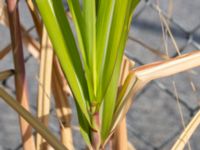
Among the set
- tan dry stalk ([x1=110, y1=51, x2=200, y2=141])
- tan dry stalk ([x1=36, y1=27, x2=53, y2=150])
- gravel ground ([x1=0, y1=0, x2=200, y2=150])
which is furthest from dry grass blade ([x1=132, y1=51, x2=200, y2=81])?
gravel ground ([x1=0, y1=0, x2=200, y2=150])

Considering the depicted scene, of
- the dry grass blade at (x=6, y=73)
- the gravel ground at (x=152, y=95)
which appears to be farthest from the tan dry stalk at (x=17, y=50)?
the gravel ground at (x=152, y=95)

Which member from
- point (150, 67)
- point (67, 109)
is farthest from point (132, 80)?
point (67, 109)

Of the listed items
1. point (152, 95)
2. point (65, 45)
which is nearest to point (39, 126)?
point (65, 45)

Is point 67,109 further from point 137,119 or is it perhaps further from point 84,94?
point 137,119

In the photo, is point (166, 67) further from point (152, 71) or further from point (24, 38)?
point (24, 38)

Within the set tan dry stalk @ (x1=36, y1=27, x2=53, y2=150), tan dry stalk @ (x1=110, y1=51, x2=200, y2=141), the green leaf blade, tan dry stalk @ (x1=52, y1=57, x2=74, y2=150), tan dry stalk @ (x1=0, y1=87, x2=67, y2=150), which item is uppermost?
the green leaf blade

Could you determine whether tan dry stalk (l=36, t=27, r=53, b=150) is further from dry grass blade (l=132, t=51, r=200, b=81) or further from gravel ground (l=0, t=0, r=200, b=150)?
gravel ground (l=0, t=0, r=200, b=150)
